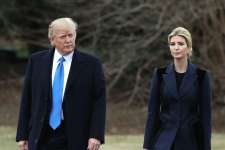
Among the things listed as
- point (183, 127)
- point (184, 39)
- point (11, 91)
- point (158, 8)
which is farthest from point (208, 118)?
point (11, 91)

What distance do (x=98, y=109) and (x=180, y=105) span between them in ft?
2.61

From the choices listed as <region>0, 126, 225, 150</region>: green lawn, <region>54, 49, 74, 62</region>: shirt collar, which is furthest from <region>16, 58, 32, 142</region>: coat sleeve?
<region>0, 126, 225, 150</region>: green lawn

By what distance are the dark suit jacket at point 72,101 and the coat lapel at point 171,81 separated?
25.6 inches

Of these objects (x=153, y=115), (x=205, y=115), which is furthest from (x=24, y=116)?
(x=205, y=115)

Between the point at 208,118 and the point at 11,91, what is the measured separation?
1663 centimetres

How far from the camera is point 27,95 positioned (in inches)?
280

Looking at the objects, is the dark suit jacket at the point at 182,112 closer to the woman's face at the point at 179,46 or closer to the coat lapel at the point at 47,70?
the woman's face at the point at 179,46

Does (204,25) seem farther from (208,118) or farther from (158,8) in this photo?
(208,118)

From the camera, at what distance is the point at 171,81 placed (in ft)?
23.8

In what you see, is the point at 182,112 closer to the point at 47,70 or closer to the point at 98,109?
the point at 98,109

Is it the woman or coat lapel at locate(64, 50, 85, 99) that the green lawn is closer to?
the woman

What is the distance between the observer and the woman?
7.15m

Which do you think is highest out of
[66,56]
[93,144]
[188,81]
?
A: [66,56]

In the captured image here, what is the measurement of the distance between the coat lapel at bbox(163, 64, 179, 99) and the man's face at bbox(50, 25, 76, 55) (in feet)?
3.30
